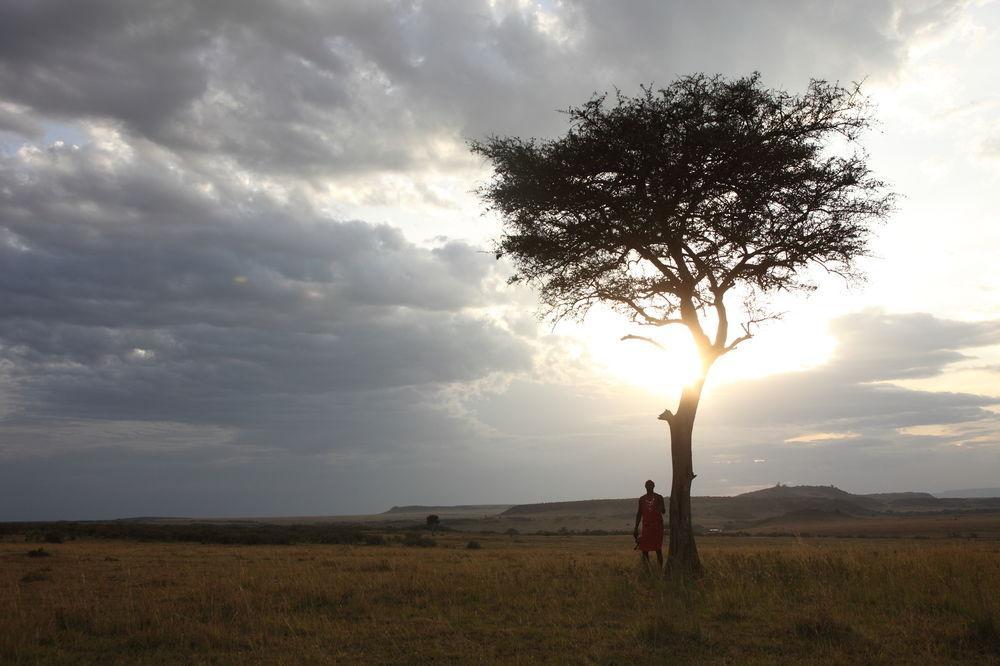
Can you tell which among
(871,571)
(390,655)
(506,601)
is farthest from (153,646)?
(871,571)

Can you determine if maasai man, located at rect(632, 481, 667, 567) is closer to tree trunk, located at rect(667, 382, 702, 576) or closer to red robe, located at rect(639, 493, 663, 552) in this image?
red robe, located at rect(639, 493, 663, 552)

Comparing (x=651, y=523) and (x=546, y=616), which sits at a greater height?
(x=651, y=523)

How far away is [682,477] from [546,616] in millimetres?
6352

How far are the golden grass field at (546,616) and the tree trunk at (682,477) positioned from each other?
2.59 ft

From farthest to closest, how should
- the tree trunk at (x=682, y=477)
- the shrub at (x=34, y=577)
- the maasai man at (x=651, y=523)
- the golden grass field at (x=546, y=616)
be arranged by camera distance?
the shrub at (x=34, y=577)
the maasai man at (x=651, y=523)
the tree trunk at (x=682, y=477)
the golden grass field at (x=546, y=616)

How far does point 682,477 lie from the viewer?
16703mm

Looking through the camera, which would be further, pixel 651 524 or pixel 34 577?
pixel 34 577

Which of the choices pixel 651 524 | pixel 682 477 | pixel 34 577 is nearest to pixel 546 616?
pixel 651 524

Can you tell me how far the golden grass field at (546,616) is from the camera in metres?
9.16

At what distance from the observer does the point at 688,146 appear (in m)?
17.4

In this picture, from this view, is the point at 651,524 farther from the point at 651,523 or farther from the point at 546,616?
the point at 546,616

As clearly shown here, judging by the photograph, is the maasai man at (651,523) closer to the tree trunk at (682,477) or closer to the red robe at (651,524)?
the red robe at (651,524)

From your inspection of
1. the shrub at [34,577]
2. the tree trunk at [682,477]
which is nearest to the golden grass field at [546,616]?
the tree trunk at [682,477]

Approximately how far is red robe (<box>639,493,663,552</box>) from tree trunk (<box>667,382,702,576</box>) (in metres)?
0.32
